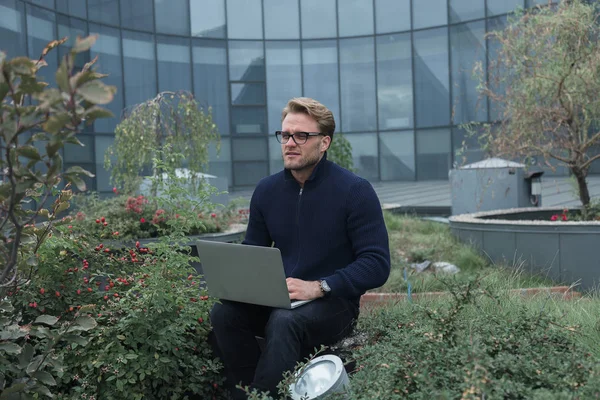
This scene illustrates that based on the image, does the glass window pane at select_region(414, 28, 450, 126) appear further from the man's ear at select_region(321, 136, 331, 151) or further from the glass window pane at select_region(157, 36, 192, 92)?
the man's ear at select_region(321, 136, 331, 151)

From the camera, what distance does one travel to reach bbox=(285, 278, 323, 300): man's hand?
272 centimetres

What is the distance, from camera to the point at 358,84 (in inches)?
756

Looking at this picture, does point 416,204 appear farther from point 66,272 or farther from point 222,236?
point 66,272

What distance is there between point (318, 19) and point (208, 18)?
3.37m

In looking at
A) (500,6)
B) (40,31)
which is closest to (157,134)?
(40,31)

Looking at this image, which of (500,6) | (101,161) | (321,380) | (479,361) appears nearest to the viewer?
(479,361)

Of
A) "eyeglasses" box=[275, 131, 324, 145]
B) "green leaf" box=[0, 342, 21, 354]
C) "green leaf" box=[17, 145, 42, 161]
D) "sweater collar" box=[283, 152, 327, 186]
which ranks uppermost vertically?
"eyeglasses" box=[275, 131, 324, 145]

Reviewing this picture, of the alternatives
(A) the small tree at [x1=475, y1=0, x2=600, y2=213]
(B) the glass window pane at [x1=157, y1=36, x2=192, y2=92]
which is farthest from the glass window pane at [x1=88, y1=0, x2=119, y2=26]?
(A) the small tree at [x1=475, y1=0, x2=600, y2=213]

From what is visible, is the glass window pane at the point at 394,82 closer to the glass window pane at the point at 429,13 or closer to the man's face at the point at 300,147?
the glass window pane at the point at 429,13

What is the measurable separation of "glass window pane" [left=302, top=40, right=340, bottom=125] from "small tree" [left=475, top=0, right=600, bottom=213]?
38.5ft

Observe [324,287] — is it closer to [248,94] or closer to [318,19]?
[248,94]

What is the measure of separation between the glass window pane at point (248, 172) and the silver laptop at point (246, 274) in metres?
16.3

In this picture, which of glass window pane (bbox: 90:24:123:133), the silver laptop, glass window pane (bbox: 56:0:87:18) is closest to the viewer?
the silver laptop

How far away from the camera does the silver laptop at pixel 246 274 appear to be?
2.53m
